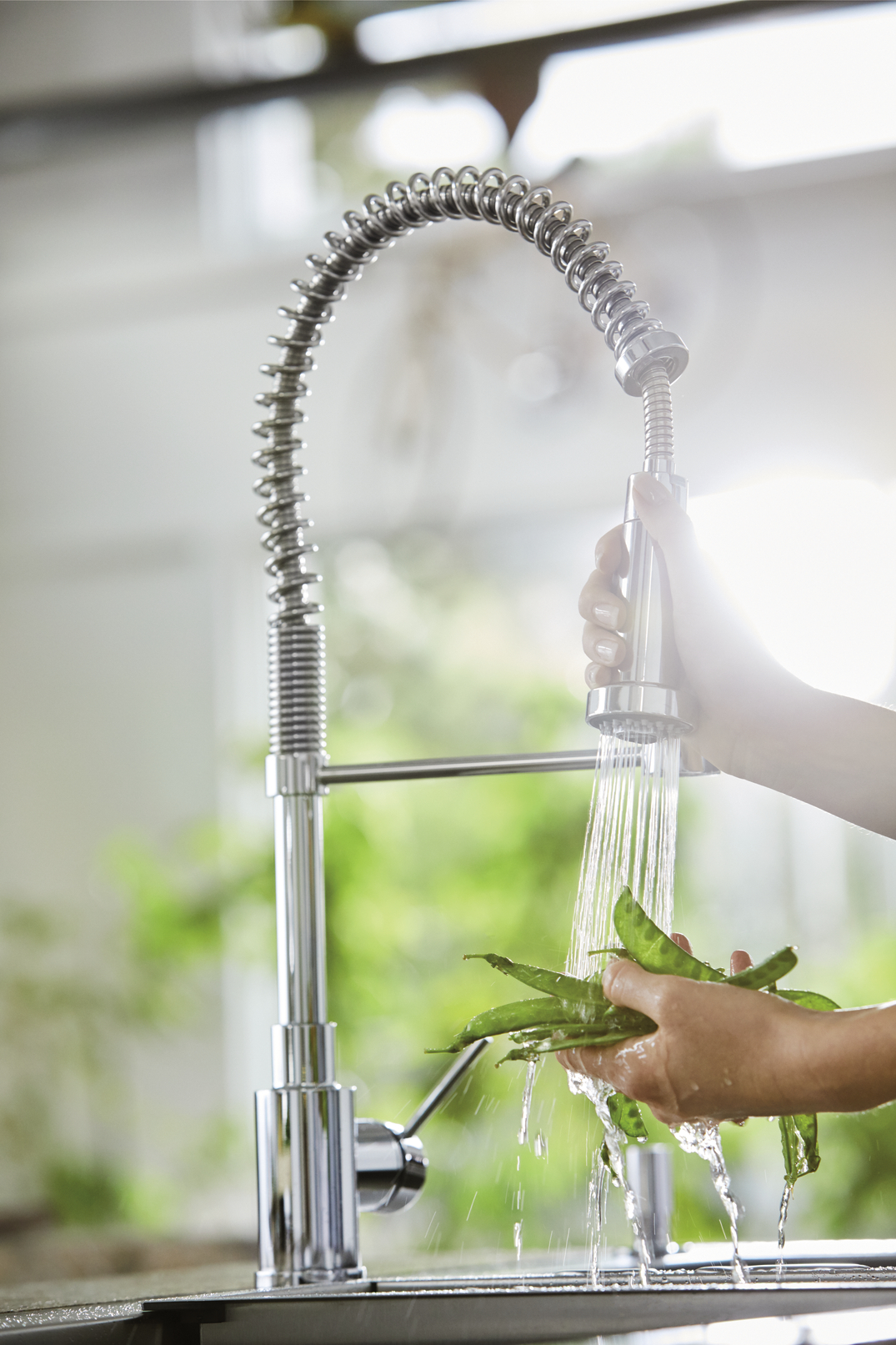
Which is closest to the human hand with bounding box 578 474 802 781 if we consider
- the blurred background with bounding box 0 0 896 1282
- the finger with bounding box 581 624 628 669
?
the finger with bounding box 581 624 628 669

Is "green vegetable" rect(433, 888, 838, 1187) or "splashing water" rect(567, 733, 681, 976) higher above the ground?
"splashing water" rect(567, 733, 681, 976)

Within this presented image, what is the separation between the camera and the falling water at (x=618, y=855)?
0.65m

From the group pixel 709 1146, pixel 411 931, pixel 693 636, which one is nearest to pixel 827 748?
pixel 693 636

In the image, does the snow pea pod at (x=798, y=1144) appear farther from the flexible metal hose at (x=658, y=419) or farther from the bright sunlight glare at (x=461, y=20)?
the bright sunlight glare at (x=461, y=20)

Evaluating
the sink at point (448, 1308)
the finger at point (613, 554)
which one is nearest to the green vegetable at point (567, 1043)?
the sink at point (448, 1308)

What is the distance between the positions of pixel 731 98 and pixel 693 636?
2.77m

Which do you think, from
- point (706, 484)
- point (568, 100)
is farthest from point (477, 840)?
point (568, 100)

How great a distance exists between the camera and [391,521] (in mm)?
3268

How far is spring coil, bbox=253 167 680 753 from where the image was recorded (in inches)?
29.6

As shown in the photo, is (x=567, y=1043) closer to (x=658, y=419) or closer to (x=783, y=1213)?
(x=783, y=1213)

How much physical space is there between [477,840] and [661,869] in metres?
2.39

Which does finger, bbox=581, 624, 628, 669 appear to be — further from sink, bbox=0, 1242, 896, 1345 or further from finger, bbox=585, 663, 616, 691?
sink, bbox=0, 1242, 896, 1345

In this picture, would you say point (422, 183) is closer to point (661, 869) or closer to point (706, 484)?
point (661, 869)

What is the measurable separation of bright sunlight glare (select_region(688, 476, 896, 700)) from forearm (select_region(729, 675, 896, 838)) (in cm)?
196
